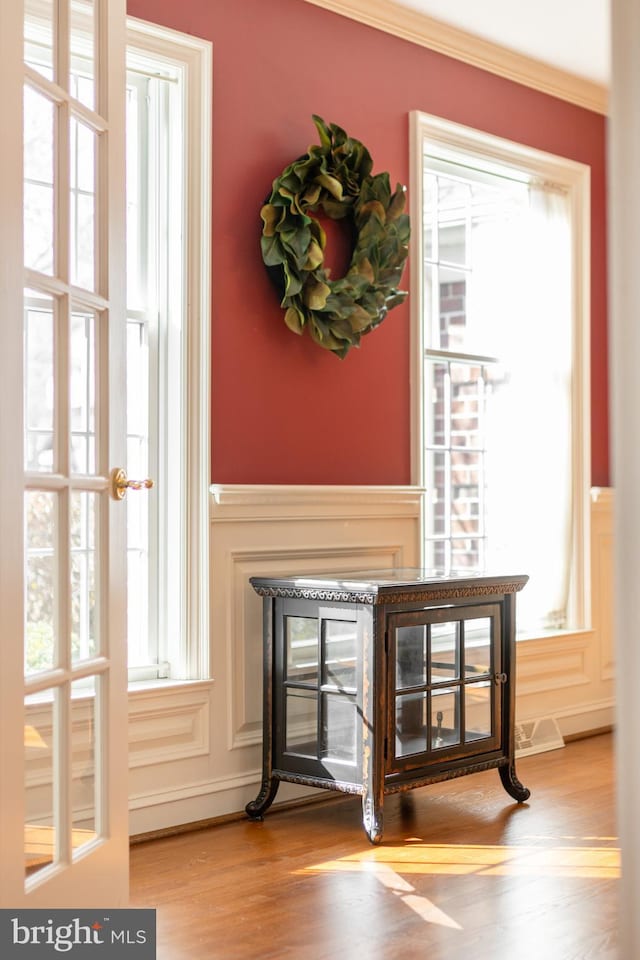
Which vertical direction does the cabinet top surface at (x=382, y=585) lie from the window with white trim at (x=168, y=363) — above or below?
below

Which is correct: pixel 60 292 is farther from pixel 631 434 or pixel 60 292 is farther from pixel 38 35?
pixel 631 434

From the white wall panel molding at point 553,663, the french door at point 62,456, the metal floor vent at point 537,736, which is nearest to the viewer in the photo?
the french door at point 62,456

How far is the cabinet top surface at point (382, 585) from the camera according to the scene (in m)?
3.55

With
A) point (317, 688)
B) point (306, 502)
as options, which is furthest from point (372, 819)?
point (306, 502)

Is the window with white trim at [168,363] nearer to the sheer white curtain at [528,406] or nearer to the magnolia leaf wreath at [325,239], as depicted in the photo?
the magnolia leaf wreath at [325,239]

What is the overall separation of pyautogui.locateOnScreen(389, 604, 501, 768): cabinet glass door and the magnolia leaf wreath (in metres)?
1.12

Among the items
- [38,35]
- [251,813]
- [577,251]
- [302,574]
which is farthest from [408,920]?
[577,251]

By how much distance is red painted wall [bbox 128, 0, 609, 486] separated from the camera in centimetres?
390

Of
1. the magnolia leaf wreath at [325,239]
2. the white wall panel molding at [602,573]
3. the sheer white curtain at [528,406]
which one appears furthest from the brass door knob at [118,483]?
the white wall panel molding at [602,573]

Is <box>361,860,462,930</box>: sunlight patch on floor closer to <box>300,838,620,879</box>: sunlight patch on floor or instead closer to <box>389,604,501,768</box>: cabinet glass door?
<box>300,838,620,879</box>: sunlight patch on floor

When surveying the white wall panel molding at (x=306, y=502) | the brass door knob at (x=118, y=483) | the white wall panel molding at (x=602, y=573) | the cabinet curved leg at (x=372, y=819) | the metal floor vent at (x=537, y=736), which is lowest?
the metal floor vent at (x=537, y=736)

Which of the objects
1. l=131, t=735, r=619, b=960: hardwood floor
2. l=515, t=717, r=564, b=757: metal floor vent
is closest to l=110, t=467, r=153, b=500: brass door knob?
l=131, t=735, r=619, b=960: hardwood floor

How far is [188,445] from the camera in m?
3.80

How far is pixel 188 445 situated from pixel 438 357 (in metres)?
1.57
